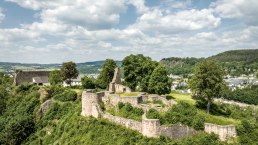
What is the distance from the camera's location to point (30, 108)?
228 ft

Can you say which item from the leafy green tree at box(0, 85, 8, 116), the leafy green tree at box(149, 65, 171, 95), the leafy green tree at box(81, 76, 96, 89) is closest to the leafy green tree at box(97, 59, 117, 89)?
the leafy green tree at box(81, 76, 96, 89)

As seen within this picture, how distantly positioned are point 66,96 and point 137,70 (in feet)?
50.9

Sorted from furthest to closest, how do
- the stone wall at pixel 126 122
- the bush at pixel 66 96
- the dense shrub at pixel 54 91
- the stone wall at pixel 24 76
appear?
the stone wall at pixel 24 76 → the dense shrub at pixel 54 91 → the bush at pixel 66 96 → the stone wall at pixel 126 122

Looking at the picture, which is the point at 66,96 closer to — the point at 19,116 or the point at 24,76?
the point at 19,116

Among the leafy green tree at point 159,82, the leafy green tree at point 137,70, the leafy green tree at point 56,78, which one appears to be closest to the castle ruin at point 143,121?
the leafy green tree at point 159,82

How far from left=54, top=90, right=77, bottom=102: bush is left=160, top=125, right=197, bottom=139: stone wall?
2877 centimetres

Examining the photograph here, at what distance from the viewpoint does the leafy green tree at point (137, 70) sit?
6691cm

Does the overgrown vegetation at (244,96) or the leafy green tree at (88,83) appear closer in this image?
the leafy green tree at (88,83)

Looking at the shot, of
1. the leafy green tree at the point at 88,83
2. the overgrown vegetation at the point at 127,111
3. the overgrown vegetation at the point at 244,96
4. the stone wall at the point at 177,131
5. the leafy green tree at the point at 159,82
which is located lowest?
the overgrown vegetation at the point at 244,96

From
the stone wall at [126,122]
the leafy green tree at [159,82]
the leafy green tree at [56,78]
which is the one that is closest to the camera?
the stone wall at [126,122]

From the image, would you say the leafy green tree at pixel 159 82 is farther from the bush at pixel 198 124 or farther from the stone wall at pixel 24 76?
the stone wall at pixel 24 76

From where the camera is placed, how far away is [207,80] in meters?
51.1

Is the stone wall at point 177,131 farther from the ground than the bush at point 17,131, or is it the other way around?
the stone wall at point 177,131

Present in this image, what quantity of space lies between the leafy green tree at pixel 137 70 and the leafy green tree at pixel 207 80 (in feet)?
51.0
